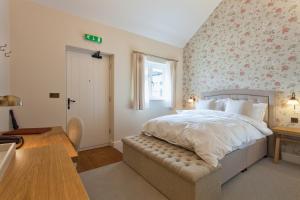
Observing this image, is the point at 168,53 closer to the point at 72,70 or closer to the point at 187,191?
the point at 72,70

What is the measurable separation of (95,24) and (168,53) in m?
2.06

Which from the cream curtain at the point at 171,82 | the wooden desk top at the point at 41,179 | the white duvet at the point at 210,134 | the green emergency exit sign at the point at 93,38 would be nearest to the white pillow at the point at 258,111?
the white duvet at the point at 210,134

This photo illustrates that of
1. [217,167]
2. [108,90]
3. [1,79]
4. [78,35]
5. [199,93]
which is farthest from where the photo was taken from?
[199,93]

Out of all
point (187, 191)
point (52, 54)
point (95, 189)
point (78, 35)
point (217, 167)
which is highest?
point (78, 35)

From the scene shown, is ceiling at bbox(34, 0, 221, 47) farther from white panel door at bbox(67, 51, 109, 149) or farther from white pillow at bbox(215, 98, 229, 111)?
white pillow at bbox(215, 98, 229, 111)

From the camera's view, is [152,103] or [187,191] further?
[152,103]

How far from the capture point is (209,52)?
4.10m

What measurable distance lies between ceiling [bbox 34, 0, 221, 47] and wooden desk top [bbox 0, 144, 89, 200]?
2.75m

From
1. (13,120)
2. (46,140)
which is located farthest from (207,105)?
(13,120)

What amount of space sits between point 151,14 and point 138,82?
1.51m

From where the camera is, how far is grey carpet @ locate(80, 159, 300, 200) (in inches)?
70.6

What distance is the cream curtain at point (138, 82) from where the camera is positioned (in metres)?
3.64

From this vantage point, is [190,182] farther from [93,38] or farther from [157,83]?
[157,83]

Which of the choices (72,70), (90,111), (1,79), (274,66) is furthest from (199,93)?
(1,79)
